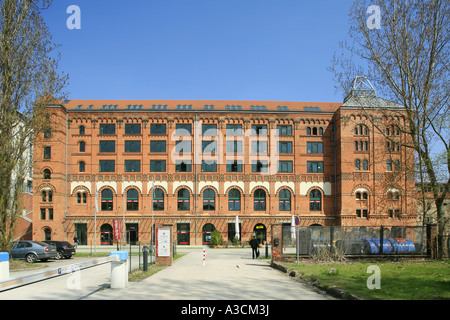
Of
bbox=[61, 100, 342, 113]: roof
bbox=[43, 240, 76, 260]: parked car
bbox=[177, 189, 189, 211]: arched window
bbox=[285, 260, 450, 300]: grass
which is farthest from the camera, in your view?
bbox=[61, 100, 342, 113]: roof

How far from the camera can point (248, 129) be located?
49656 mm

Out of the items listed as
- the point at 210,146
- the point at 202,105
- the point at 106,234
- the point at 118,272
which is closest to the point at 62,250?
the point at 106,234

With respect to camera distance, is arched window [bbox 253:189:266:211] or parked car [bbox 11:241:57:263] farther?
arched window [bbox 253:189:266:211]

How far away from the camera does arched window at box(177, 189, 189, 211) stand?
160ft

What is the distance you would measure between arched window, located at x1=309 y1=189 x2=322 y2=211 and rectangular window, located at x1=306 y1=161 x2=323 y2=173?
92.9 inches

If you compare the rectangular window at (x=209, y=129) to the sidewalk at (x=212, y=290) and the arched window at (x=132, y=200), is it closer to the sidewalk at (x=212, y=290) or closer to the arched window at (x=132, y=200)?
the arched window at (x=132, y=200)

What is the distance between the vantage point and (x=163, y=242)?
22.1m

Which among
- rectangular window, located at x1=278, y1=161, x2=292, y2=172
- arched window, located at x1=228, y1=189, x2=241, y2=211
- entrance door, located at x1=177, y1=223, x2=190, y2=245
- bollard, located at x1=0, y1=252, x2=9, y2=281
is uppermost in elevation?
rectangular window, located at x1=278, y1=161, x2=292, y2=172

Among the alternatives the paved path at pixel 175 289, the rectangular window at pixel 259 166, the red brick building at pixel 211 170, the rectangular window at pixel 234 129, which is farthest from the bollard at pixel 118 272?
the rectangular window at pixel 234 129

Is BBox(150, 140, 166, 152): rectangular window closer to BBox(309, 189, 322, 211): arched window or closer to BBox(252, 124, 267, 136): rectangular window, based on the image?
BBox(252, 124, 267, 136): rectangular window

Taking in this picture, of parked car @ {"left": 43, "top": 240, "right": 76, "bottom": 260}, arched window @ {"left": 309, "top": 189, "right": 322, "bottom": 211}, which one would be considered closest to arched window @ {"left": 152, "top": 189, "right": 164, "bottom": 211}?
arched window @ {"left": 309, "top": 189, "right": 322, "bottom": 211}

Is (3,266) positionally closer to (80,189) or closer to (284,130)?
(80,189)

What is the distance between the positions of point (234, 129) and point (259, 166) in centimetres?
524

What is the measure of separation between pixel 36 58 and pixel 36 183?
27.1 metres
